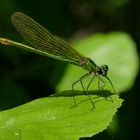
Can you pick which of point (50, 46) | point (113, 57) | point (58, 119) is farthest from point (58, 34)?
point (58, 119)

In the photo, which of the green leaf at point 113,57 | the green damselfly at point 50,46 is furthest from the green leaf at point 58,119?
the green leaf at point 113,57

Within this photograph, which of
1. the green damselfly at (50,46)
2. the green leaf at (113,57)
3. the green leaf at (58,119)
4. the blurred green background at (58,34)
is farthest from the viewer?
the blurred green background at (58,34)

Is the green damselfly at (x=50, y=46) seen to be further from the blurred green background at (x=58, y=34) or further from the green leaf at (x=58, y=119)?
the blurred green background at (x=58, y=34)

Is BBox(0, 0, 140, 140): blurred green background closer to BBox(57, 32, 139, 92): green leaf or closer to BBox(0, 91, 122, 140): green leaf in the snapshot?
BBox(57, 32, 139, 92): green leaf

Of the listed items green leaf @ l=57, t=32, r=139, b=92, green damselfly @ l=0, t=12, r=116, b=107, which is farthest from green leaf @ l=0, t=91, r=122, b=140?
green leaf @ l=57, t=32, r=139, b=92

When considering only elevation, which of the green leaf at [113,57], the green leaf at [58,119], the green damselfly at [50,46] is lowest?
the green leaf at [58,119]

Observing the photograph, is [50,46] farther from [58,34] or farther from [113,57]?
[58,34]

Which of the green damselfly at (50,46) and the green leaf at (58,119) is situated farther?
the green damselfly at (50,46)
